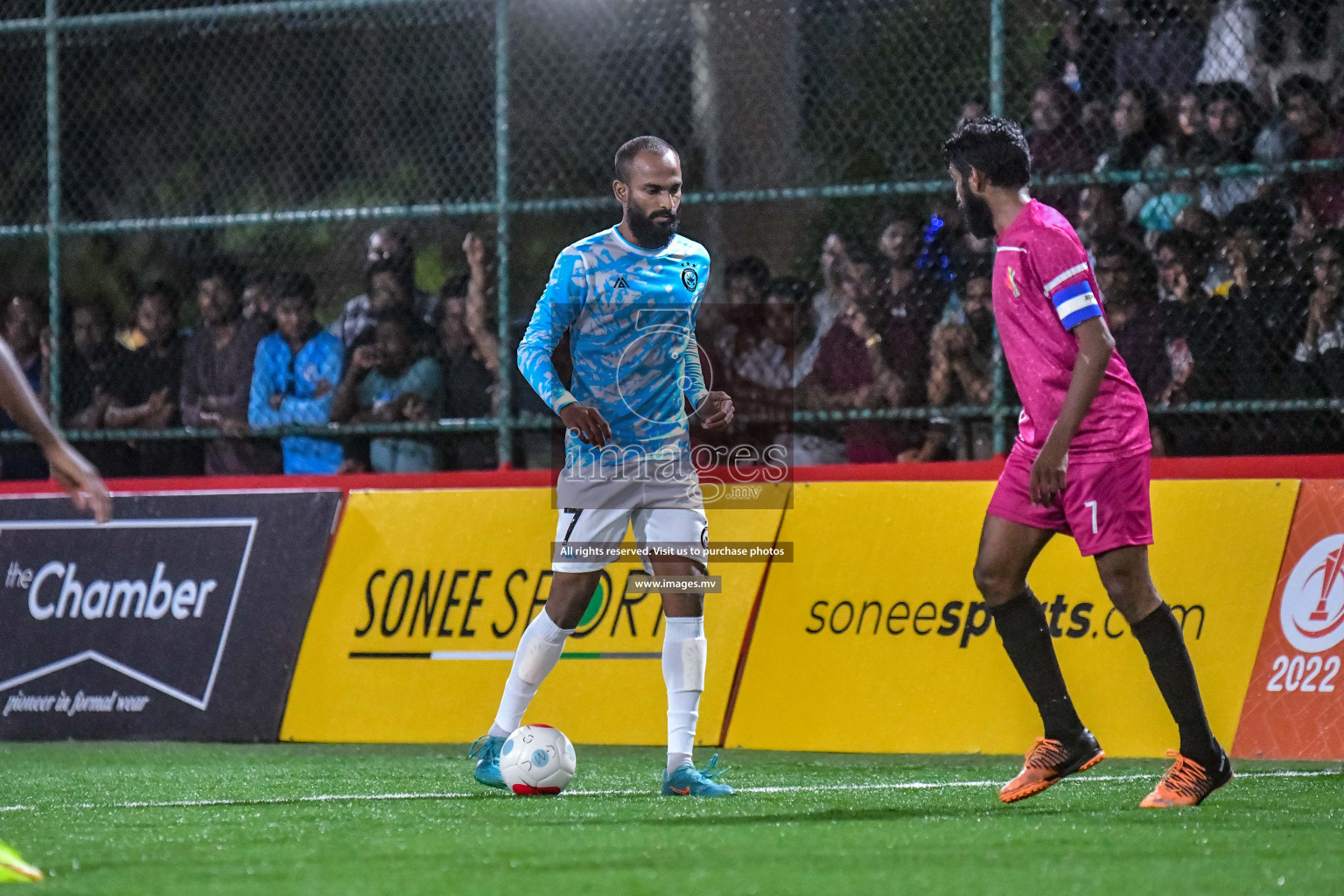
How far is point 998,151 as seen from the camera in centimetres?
631

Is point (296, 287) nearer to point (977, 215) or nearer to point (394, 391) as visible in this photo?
point (394, 391)

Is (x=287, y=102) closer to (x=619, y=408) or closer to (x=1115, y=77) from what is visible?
(x=1115, y=77)

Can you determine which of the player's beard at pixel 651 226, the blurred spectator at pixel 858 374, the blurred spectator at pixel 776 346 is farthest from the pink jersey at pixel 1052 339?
the blurred spectator at pixel 776 346

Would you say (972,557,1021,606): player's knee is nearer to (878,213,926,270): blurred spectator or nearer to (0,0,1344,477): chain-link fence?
(0,0,1344,477): chain-link fence

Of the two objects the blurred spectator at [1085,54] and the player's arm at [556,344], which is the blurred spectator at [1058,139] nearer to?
the blurred spectator at [1085,54]

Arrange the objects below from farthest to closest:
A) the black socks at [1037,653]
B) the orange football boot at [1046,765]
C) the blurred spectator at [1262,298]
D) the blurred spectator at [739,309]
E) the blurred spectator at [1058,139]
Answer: the blurred spectator at [739,309]
the blurred spectator at [1058,139]
the blurred spectator at [1262,298]
the black socks at [1037,653]
the orange football boot at [1046,765]

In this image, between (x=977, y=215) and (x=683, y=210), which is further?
(x=683, y=210)

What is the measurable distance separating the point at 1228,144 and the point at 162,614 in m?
5.66

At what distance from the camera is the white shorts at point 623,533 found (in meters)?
6.82

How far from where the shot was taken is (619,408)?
688 cm

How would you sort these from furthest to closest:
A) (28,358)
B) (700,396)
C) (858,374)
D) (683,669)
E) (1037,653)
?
(28,358), (858,374), (700,396), (683,669), (1037,653)

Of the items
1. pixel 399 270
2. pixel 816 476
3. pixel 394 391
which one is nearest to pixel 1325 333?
pixel 816 476

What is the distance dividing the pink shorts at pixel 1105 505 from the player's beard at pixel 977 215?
790 millimetres

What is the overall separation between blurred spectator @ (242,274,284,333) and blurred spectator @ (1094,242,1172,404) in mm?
4605
